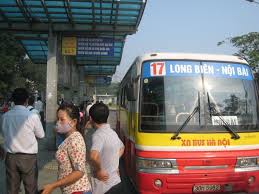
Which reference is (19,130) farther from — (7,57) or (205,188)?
(7,57)

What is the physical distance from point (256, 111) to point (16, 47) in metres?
37.3

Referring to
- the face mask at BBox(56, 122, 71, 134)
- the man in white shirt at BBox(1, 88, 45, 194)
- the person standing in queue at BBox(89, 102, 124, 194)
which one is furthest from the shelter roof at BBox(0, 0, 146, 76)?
the face mask at BBox(56, 122, 71, 134)

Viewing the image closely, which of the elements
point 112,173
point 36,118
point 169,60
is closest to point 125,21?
point 169,60

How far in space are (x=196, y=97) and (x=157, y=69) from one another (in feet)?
2.64

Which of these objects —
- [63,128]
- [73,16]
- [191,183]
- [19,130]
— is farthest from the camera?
[73,16]

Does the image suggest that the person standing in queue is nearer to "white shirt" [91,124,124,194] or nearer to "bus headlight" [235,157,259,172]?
"white shirt" [91,124,124,194]

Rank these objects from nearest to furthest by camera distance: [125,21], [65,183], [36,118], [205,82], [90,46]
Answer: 1. [65,183]
2. [36,118]
3. [205,82]
4. [125,21]
5. [90,46]

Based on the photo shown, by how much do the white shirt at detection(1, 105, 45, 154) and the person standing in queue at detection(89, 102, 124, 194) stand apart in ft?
5.43

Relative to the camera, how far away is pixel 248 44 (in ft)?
131

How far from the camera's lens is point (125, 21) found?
14.8m

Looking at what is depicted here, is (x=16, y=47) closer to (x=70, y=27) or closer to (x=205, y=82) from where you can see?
(x=70, y=27)

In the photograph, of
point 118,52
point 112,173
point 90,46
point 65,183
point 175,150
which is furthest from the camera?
point 118,52

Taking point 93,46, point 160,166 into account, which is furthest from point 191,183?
point 93,46

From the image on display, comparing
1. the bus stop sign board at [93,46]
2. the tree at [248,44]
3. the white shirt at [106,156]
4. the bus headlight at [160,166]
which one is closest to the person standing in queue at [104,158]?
the white shirt at [106,156]
